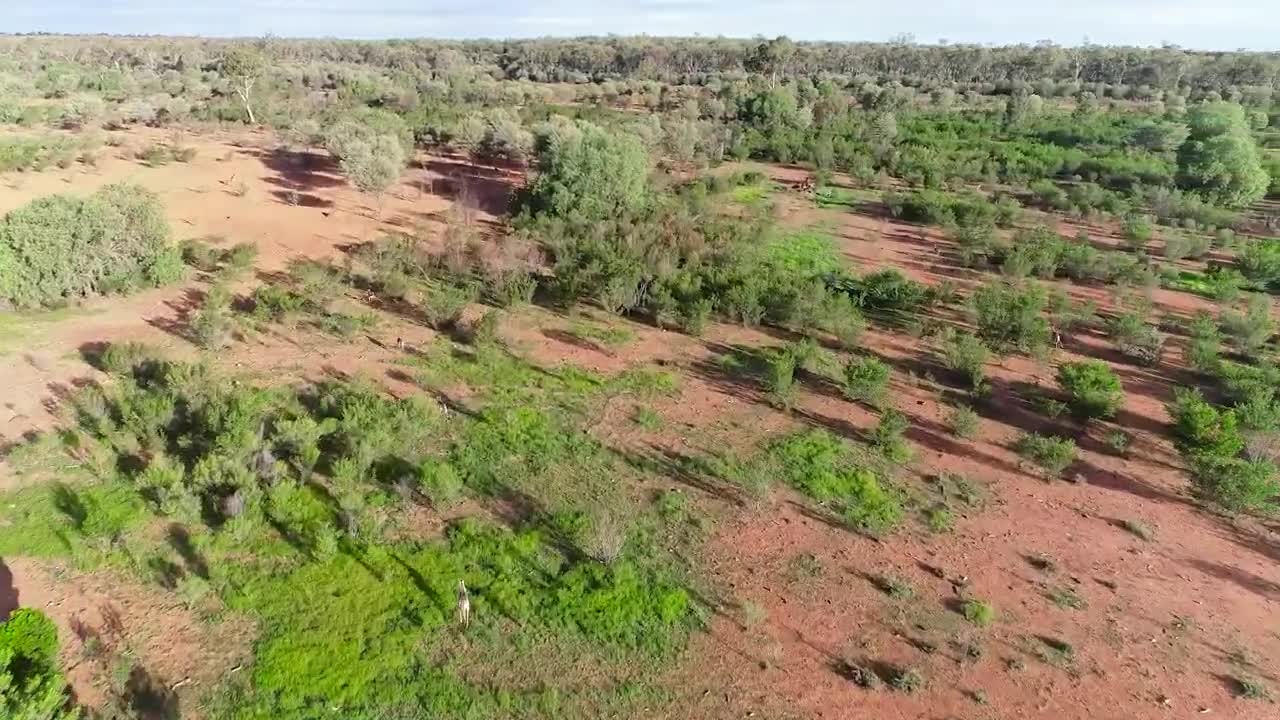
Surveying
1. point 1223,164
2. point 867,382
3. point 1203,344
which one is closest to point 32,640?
point 867,382

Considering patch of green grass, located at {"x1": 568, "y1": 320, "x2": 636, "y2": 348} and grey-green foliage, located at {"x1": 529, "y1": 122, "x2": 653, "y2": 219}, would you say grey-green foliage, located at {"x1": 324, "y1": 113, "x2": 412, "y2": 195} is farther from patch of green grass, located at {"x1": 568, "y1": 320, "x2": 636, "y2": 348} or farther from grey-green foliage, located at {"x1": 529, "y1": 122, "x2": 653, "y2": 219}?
patch of green grass, located at {"x1": 568, "y1": 320, "x2": 636, "y2": 348}

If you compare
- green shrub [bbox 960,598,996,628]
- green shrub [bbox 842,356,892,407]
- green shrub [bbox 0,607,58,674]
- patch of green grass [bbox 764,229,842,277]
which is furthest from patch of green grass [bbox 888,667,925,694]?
patch of green grass [bbox 764,229,842,277]

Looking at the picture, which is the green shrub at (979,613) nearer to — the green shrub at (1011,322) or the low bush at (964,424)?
the low bush at (964,424)

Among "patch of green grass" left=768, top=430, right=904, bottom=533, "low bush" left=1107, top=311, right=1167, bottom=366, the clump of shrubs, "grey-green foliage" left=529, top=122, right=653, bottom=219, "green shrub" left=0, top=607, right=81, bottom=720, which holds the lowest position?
"green shrub" left=0, top=607, right=81, bottom=720

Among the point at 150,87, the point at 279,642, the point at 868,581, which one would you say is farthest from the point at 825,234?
the point at 150,87

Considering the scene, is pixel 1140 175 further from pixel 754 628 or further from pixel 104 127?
pixel 104 127
